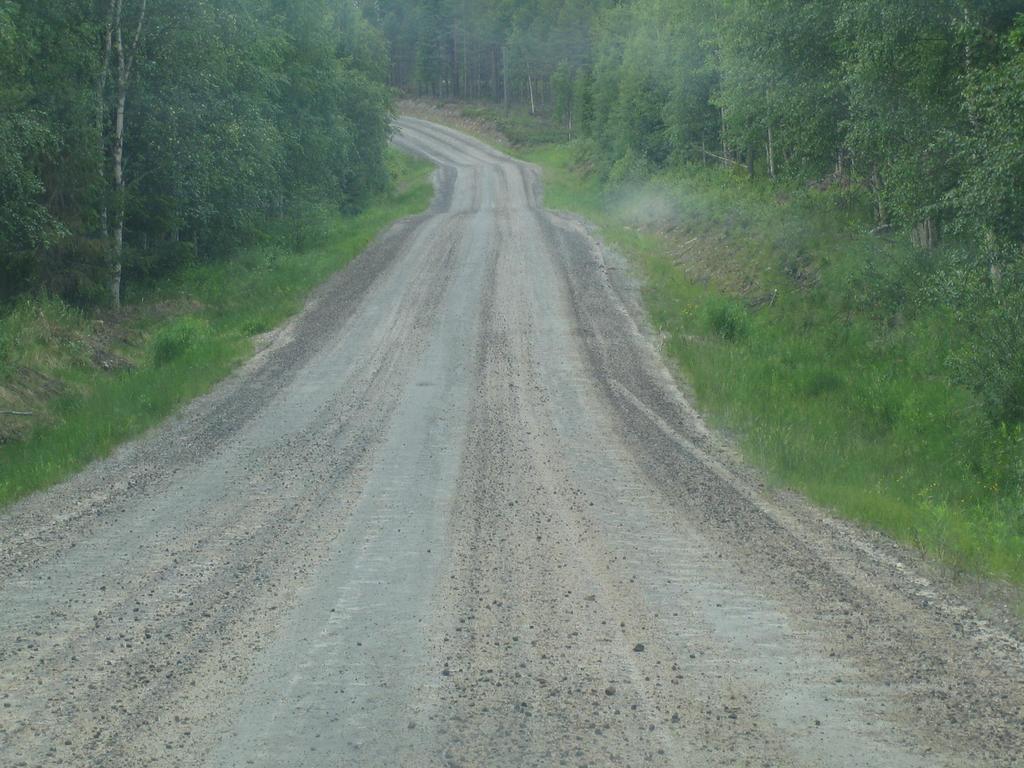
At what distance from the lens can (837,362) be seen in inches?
597

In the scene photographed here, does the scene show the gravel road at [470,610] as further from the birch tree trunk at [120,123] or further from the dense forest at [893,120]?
the birch tree trunk at [120,123]

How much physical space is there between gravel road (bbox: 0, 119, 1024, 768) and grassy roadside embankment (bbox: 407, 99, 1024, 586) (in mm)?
622

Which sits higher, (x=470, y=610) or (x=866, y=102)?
(x=866, y=102)

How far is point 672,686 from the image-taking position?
17.7 feet

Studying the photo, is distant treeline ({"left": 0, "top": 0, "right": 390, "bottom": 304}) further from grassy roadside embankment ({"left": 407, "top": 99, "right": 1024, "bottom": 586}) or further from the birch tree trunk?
grassy roadside embankment ({"left": 407, "top": 99, "right": 1024, "bottom": 586})

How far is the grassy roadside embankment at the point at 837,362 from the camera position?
9234 mm

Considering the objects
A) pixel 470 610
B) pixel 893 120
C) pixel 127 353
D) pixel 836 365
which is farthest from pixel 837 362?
pixel 127 353

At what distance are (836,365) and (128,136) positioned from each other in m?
16.3

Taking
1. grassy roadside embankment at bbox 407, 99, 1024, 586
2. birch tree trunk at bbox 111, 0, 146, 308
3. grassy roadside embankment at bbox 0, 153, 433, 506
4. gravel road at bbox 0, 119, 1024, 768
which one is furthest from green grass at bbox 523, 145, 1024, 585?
birch tree trunk at bbox 111, 0, 146, 308

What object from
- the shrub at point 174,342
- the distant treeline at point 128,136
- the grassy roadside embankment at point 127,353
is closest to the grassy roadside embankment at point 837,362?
the grassy roadside embankment at point 127,353

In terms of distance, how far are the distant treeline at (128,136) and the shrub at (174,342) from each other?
3.07 meters

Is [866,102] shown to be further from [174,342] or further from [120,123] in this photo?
[120,123]

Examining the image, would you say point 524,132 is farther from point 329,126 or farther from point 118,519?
point 118,519

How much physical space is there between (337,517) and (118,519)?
200 centimetres
